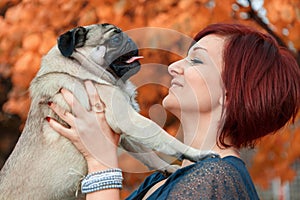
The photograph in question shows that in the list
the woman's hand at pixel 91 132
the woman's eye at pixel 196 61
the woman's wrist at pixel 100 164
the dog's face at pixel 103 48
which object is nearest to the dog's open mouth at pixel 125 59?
the dog's face at pixel 103 48

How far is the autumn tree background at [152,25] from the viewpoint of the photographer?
454cm

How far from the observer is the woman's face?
2.62 metres

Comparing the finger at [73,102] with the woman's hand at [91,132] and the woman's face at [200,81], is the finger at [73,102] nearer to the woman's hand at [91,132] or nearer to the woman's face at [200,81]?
the woman's hand at [91,132]

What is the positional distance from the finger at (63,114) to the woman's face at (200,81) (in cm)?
44

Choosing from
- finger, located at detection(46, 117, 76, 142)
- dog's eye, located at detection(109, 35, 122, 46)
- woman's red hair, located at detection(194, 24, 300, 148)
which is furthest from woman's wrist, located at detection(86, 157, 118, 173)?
dog's eye, located at detection(109, 35, 122, 46)

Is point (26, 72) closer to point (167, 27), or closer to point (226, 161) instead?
point (167, 27)

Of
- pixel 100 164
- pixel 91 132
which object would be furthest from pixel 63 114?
pixel 100 164

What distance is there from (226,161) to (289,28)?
257 centimetres

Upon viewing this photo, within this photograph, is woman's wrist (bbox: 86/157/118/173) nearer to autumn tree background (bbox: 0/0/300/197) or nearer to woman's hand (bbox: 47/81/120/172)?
woman's hand (bbox: 47/81/120/172)

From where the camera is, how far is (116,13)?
179 inches

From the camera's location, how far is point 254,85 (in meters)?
2.55

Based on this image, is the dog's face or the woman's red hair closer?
the woman's red hair

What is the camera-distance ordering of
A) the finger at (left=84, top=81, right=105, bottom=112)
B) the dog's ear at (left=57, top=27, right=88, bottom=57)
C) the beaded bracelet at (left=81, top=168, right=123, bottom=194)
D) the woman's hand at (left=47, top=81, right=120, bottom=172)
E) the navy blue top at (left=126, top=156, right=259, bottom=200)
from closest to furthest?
the navy blue top at (left=126, top=156, right=259, bottom=200), the beaded bracelet at (left=81, top=168, right=123, bottom=194), the woman's hand at (left=47, top=81, right=120, bottom=172), the finger at (left=84, top=81, right=105, bottom=112), the dog's ear at (left=57, top=27, right=88, bottom=57)

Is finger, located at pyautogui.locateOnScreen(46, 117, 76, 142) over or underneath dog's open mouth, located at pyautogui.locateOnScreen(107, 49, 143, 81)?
underneath
